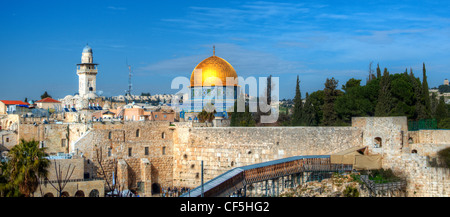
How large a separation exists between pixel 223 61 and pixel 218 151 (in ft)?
47.4

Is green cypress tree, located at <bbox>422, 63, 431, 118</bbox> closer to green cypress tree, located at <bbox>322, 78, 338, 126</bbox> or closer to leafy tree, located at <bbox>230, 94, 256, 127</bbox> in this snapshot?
green cypress tree, located at <bbox>322, 78, 338, 126</bbox>

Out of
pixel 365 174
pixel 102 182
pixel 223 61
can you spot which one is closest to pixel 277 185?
pixel 365 174

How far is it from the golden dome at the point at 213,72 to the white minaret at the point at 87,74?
9078 mm

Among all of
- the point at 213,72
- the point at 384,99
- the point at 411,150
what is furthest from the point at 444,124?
the point at 213,72

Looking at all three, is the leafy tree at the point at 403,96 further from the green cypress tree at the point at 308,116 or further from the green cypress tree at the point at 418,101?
the green cypress tree at the point at 308,116

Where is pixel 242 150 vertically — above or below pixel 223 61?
below

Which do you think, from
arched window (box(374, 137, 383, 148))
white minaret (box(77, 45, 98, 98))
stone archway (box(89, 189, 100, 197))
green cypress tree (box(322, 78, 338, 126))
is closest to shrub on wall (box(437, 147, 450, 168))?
arched window (box(374, 137, 383, 148))

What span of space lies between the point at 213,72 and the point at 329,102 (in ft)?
33.7

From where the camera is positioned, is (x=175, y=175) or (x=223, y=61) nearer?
(x=175, y=175)

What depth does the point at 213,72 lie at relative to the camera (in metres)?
39.1

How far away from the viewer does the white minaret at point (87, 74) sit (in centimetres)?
4212
